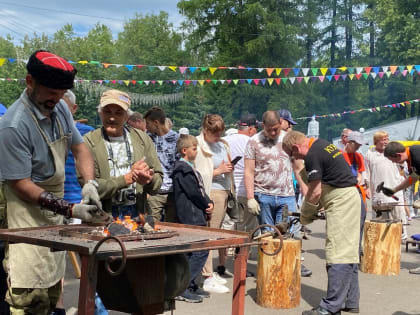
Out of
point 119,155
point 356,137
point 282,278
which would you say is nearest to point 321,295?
point 282,278

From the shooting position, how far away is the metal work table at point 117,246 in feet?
8.94

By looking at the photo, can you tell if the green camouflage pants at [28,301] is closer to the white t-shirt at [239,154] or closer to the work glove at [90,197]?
the work glove at [90,197]

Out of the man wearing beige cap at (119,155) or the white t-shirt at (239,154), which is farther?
the white t-shirt at (239,154)

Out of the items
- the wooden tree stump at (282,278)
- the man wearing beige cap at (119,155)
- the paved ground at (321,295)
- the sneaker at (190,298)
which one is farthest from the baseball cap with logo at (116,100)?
the sneaker at (190,298)

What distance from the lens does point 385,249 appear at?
26.2ft

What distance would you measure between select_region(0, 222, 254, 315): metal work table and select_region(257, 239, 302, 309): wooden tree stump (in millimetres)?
2671

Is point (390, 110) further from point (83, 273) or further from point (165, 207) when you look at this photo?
point (83, 273)

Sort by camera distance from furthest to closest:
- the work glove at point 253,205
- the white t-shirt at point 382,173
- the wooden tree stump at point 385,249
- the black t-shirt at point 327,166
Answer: the white t-shirt at point 382,173 → the wooden tree stump at point 385,249 → the work glove at point 253,205 → the black t-shirt at point 327,166

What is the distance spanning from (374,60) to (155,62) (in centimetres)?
2163

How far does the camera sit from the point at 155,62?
58.0m

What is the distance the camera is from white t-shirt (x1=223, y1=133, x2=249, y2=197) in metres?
8.17

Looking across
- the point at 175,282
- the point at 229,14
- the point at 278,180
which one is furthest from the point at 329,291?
the point at 229,14

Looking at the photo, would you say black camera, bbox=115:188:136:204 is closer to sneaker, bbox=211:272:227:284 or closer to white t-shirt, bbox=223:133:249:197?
sneaker, bbox=211:272:227:284

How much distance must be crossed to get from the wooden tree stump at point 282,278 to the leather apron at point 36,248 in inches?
126
